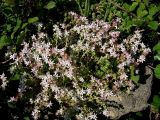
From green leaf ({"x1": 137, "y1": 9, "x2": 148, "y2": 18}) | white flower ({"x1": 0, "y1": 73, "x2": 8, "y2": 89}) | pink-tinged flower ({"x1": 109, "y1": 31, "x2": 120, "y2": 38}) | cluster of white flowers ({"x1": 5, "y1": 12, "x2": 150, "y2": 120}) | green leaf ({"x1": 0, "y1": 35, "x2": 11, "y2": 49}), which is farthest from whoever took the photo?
green leaf ({"x1": 137, "y1": 9, "x2": 148, "y2": 18})

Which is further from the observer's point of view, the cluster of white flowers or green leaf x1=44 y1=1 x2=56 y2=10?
green leaf x1=44 y1=1 x2=56 y2=10

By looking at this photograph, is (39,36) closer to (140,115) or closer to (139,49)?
(139,49)

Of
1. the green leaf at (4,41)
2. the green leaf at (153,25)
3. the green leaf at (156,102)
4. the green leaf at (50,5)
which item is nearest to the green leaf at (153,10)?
the green leaf at (153,25)

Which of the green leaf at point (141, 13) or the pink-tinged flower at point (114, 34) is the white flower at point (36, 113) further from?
the green leaf at point (141, 13)

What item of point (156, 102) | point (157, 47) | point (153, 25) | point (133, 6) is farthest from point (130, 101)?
point (133, 6)

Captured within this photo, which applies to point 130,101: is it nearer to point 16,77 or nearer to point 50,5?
point 16,77

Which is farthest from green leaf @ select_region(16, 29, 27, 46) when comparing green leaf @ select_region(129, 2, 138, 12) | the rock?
green leaf @ select_region(129, 2, 138, 12)

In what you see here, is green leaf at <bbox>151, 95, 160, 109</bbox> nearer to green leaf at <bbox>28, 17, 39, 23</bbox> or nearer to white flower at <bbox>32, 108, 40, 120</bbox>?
white flower at <bbox>32, 108, 40, 120</bbox>

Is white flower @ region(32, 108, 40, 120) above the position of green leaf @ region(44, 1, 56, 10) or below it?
below

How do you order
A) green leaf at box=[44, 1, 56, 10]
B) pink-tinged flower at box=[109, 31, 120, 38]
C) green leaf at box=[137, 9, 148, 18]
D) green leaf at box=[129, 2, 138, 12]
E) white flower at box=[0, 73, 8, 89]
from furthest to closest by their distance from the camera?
green leaf at box=[129, 2, 138, 12], green leaf at box=[137, 9, 148, 18], green leaf at box=[44, 1, 56, 10], pink-tinged flower at box=[109, 31, 120, 38], white flower at box=[0, 73, 8, 89]
